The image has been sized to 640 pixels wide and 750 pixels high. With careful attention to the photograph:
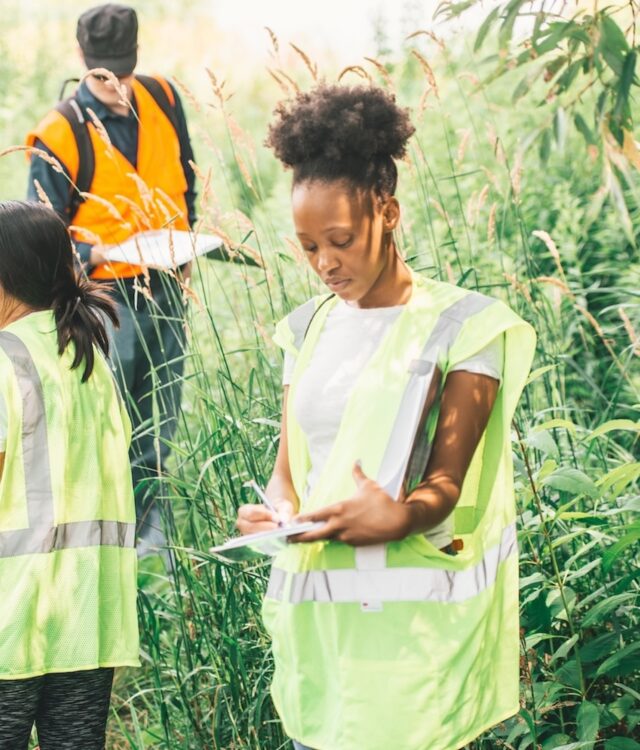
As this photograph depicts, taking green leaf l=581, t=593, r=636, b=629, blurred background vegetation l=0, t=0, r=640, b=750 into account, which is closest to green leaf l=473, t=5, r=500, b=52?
blurred background vegetation l=0, t=0, r=640, b=750

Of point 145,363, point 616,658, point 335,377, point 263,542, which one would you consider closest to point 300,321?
point 335,377

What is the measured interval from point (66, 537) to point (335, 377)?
818 mm

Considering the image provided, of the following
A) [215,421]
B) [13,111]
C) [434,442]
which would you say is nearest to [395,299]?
[434,442]

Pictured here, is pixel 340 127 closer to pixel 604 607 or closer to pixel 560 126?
pixel 560 126

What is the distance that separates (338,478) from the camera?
1951 millimetres

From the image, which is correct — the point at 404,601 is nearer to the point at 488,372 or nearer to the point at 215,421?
the point at 488,372

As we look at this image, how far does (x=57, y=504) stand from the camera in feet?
8.29

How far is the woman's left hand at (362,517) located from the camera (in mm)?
1834

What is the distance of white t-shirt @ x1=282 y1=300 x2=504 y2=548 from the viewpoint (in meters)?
2.03

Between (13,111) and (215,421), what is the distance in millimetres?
8082

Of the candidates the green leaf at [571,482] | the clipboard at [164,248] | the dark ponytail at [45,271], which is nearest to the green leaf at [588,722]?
the green leaf at [571,482]

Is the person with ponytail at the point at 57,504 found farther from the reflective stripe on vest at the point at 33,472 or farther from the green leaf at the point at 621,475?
the green leaf at the point at 621,475

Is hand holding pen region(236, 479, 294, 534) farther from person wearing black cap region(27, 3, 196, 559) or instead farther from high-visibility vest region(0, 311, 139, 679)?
person wearing black cap region(27, 3, 196, 559)

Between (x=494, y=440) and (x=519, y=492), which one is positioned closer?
(x=494, y=440)
